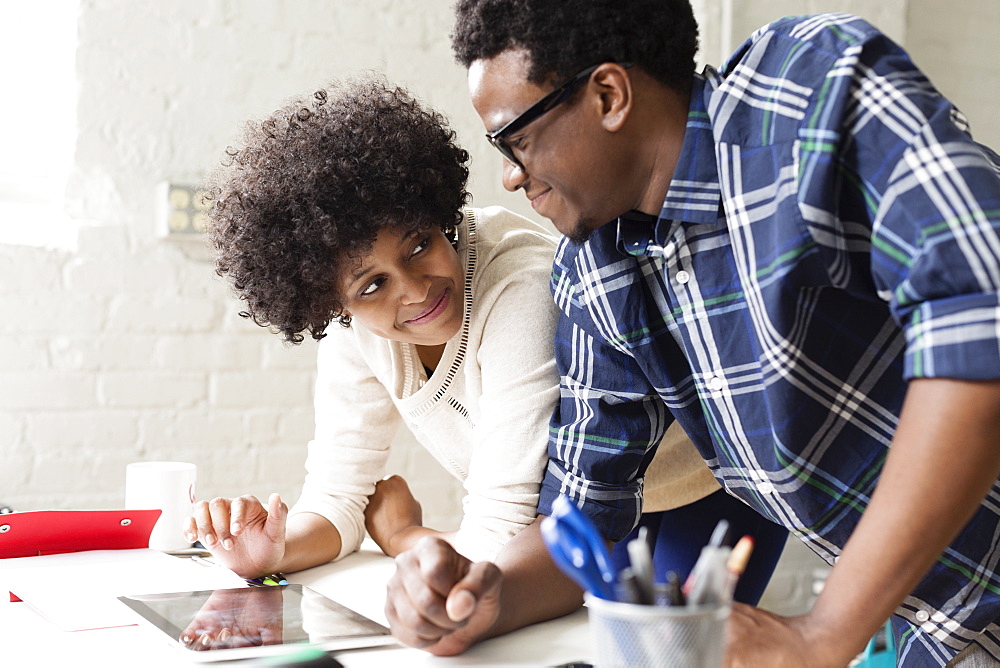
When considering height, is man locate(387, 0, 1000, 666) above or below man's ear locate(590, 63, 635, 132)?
below

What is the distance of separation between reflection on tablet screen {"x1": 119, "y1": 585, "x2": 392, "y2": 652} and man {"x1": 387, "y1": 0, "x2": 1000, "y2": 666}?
0.07 metres

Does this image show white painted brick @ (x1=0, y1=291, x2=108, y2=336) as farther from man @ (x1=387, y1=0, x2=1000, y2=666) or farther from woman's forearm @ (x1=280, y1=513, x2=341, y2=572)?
man @ (x1=387, y1=0, x2=1000, y2=666)

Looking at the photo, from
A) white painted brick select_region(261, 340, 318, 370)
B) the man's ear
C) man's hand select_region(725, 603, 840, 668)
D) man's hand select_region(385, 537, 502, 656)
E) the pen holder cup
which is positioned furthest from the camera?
white painted brick select_region(261, 340, 318, 370)

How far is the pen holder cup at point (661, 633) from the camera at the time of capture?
0.51 metres

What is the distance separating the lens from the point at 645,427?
1.05 metres

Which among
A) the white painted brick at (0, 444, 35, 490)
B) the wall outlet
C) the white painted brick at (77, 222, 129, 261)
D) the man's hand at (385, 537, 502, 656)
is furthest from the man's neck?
the white painted brick at (0, 444, 35, 490)

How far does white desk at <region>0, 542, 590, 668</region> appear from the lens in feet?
2.58

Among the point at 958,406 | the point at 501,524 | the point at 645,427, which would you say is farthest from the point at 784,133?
the point at 501,524

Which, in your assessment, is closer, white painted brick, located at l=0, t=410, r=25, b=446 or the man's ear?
the man's ear

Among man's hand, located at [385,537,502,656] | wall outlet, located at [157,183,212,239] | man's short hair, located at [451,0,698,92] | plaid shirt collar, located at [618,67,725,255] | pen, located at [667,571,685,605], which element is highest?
man's short hair, located at [451,0,698,92]

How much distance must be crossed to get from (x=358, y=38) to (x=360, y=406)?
1268 millimetres

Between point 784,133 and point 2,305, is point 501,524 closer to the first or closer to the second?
point 784,133

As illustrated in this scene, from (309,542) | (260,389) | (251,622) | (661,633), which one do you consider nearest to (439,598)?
(251,622)

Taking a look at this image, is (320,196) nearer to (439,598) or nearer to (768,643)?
(439,598)
